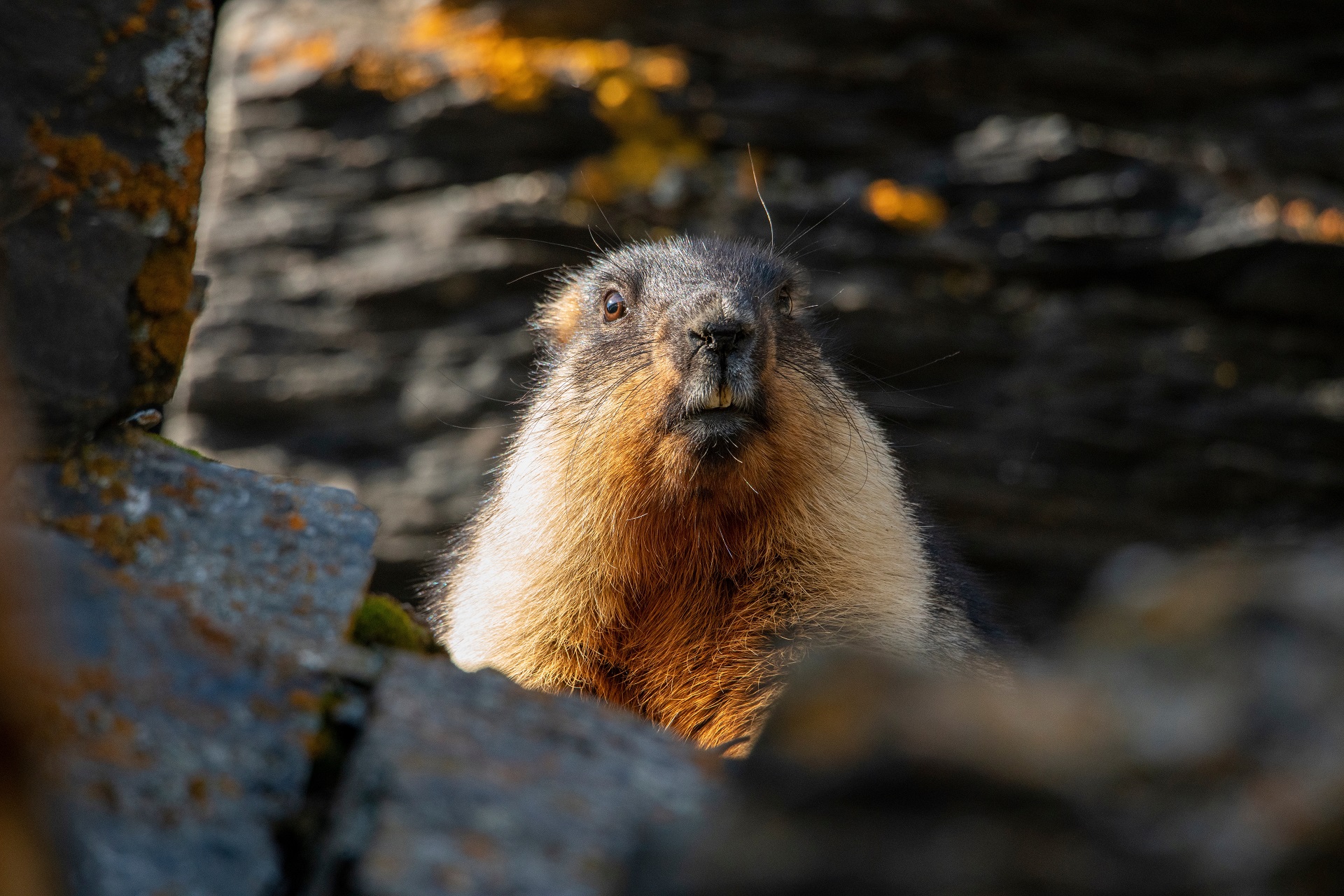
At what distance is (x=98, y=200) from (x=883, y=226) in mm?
9558

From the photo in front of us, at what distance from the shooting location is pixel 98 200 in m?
3.98

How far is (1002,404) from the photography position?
12.4m

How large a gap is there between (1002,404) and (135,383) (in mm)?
9854

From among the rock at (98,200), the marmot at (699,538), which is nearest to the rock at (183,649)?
the rock at (98,200)

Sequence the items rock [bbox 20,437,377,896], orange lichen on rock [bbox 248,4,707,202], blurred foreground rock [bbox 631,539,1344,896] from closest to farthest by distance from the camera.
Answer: blurred foreground rock [bbox 631,539,1344,896] → rock [bbox 20,437,377,896] → orange lichen on rock [bbox 248,4,707,202]

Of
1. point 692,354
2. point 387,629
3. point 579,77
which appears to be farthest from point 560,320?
point 579,77

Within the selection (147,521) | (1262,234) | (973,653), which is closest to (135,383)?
(147,521)

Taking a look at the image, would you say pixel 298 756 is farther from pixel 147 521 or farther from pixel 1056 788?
pixel 1056 788

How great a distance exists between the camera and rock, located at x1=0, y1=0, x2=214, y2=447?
150 inches

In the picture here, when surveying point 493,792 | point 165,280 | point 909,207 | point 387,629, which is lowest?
point 909,207

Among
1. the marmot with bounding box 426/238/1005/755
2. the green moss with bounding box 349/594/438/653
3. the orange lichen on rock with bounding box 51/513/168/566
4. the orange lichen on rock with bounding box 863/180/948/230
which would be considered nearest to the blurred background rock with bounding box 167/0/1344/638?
the orange lichen on rock with bounding box 863/180/948/230

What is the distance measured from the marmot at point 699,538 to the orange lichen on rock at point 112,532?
2.49 meters

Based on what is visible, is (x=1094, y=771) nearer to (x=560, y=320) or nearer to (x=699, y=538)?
(x=699, y=538)

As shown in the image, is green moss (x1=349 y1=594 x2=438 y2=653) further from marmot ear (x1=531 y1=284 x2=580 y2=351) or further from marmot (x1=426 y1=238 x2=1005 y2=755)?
marmot ear (x1=531 y1=284 x2=580 y2=351)
